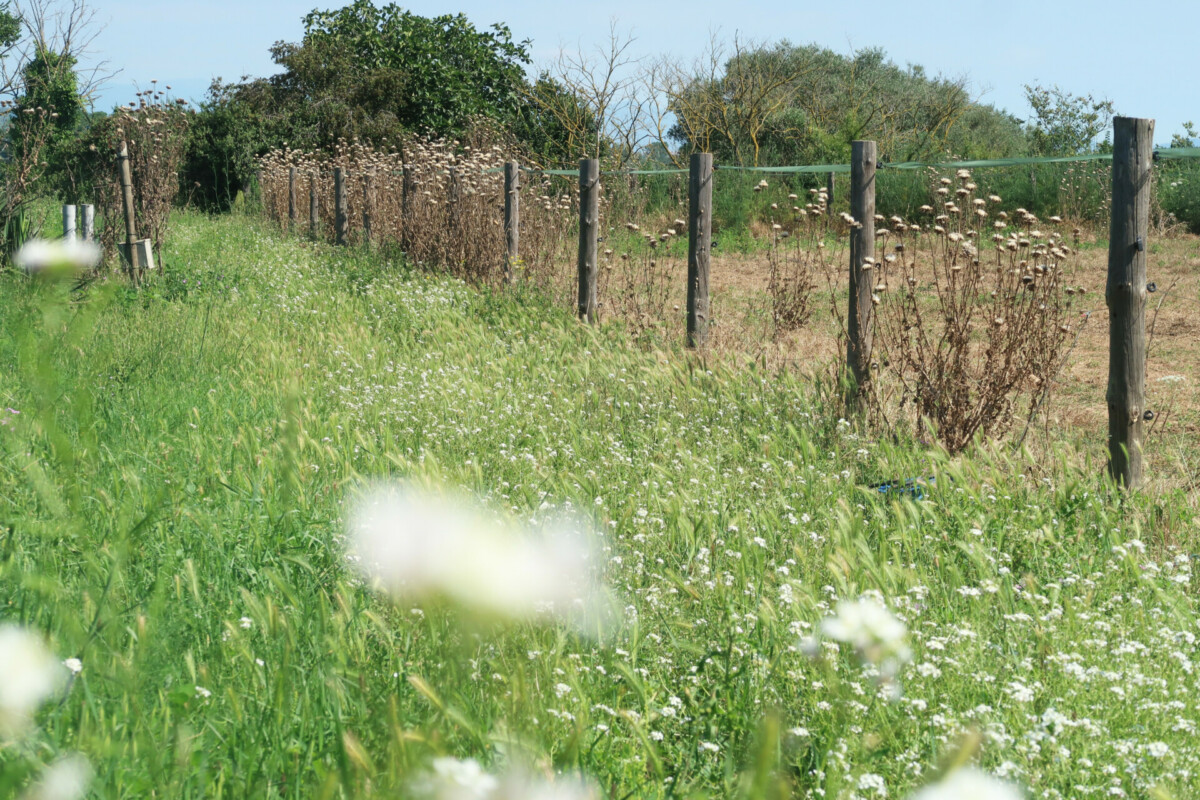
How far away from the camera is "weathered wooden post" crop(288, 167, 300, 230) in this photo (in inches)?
752

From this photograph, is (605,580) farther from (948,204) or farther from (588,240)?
(588,240)

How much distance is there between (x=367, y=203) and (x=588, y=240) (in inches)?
270

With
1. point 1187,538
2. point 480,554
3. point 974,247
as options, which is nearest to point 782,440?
point 974,247

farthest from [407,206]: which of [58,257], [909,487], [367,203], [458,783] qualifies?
[458,783]

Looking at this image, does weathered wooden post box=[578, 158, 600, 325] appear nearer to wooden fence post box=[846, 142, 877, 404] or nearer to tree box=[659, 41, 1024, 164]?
wooden fence post box=[846, 142, 877, 404]

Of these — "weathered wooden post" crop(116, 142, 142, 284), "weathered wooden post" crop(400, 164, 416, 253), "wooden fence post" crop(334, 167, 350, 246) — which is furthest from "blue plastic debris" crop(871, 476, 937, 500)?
"wooden fence post" crop(334, 167, 350, 246)

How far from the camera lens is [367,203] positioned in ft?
47.2

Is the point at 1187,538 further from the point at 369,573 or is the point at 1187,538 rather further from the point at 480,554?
the point at 480,554

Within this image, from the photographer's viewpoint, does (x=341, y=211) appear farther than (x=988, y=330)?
Yes

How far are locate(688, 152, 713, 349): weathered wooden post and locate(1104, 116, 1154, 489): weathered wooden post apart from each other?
10.6 ft

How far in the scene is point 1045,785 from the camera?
1.99 metres

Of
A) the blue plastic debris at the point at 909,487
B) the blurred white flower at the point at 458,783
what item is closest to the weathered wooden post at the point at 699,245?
the blue plastic debris at the point at 909,487

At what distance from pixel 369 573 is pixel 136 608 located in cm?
70

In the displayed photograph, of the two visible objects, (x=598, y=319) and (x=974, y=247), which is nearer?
(x=974, y=247)
